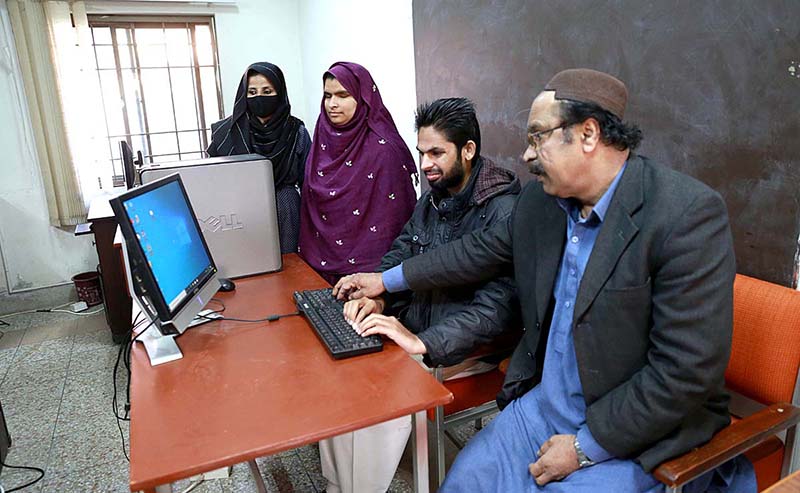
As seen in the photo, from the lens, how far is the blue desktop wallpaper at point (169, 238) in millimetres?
1269

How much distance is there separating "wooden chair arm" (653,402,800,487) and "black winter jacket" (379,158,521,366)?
566 mm

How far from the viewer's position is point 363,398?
1.12 metres

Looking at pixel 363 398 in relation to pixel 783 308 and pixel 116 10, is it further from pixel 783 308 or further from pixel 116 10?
pixel 116 10

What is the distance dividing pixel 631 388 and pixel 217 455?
0.79 metres

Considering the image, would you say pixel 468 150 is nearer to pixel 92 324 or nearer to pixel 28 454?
pixel 28 454

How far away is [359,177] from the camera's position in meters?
2.09

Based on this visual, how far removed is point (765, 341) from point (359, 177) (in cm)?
137

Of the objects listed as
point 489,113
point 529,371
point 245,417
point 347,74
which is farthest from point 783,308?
point 347,74

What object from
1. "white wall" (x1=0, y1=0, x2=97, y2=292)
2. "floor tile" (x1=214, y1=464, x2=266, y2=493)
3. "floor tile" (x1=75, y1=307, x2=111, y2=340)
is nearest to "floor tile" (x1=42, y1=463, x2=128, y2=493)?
"floor tile" (x1=214, y1=464, x2=266, y2=493)

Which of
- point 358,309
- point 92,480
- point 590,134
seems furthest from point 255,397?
point 92,480

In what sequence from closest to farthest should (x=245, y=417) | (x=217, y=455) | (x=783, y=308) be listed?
(x=217, y=455), (x=245, y=417), (x=783, y=308)

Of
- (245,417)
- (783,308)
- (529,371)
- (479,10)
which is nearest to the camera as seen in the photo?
(245,417)

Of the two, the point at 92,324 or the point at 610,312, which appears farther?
the point at 92,324

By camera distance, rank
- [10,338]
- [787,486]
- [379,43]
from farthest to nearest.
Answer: [10,338] < [379,43] < [787,486]
